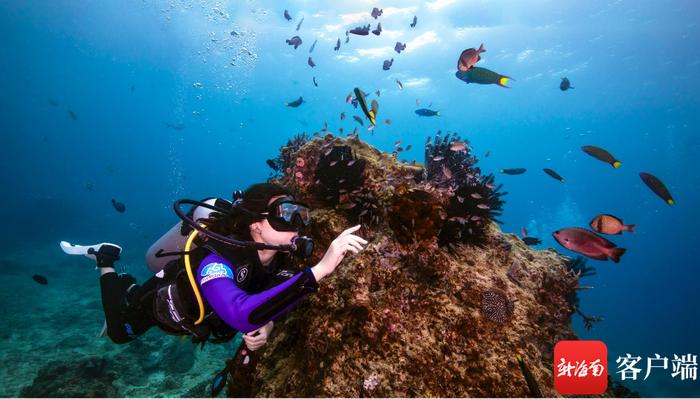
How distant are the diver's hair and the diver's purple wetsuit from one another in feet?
1.86

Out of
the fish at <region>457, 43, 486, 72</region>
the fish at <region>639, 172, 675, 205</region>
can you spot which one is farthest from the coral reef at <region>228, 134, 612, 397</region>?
the fish at <region>457, 43, 486, 72</region>

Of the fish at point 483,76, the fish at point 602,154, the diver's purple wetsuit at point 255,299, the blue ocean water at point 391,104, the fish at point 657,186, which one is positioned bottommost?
the diver's purple wetsuit at point 255,299

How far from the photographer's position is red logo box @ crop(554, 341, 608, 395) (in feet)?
9.41

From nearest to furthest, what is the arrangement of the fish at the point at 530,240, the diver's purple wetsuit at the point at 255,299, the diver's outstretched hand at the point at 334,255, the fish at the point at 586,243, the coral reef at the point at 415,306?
the diver's purple wetsuit at the point at 255,299 → the diver's outstretched hand at the point at 334,255 → the coral reef at the point at 415,306 → the fish at the point at 586,243 → the fish at the point at 530,240

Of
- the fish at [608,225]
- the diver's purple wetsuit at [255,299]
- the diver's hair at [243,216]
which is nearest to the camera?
the diver's purple wetsuit at [255,299]

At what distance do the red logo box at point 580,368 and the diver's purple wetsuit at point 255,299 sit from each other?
2.62 metres

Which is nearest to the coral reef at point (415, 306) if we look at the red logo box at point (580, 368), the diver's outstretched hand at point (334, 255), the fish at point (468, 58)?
the red logo box at point (580, 368)

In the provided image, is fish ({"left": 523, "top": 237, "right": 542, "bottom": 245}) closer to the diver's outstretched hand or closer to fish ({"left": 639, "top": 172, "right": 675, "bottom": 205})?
fish ({"left": 639, "top": 172, "right": 675, "bottom": 205})

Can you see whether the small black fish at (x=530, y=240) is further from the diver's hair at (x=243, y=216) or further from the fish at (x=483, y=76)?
the diver's hair at (x=243, y=216)

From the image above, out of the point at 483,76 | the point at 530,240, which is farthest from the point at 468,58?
the point at 530,240

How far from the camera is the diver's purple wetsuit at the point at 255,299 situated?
86.7 inches

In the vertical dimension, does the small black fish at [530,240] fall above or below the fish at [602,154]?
below

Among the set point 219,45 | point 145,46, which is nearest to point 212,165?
point 145,46

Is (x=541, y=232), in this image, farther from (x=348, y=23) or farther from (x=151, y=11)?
(x=151, y=11)
